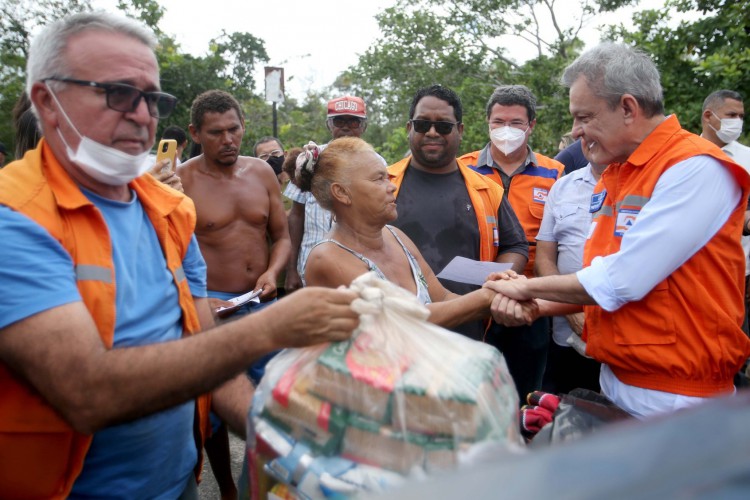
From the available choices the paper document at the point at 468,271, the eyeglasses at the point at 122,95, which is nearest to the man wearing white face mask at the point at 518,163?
the paper document at the point at 468,271

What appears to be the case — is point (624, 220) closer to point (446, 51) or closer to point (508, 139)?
point (508, 139)

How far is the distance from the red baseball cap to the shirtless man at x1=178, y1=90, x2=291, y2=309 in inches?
31.8

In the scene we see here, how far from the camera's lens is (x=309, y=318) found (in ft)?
4.75

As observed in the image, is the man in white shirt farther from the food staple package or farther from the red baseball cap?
the red baseball cap

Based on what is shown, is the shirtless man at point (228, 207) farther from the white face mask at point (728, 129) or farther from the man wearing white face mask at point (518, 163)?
the white face mask at point (728, 129)

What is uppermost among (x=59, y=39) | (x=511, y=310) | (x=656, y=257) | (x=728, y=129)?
(x=59, y=39)

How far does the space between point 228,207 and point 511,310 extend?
2.59m

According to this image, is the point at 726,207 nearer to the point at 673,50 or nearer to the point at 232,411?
the point at 232,411

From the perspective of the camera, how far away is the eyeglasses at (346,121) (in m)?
5.13

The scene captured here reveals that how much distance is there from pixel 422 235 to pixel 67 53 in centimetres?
218

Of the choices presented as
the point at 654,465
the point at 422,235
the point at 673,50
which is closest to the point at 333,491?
the point at 654,465

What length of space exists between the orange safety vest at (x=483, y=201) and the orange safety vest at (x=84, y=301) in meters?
2.13

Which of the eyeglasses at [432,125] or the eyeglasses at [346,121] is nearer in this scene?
the eyeglasses at [432,125]

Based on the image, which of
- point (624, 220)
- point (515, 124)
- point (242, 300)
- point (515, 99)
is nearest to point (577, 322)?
point (624, 220)
